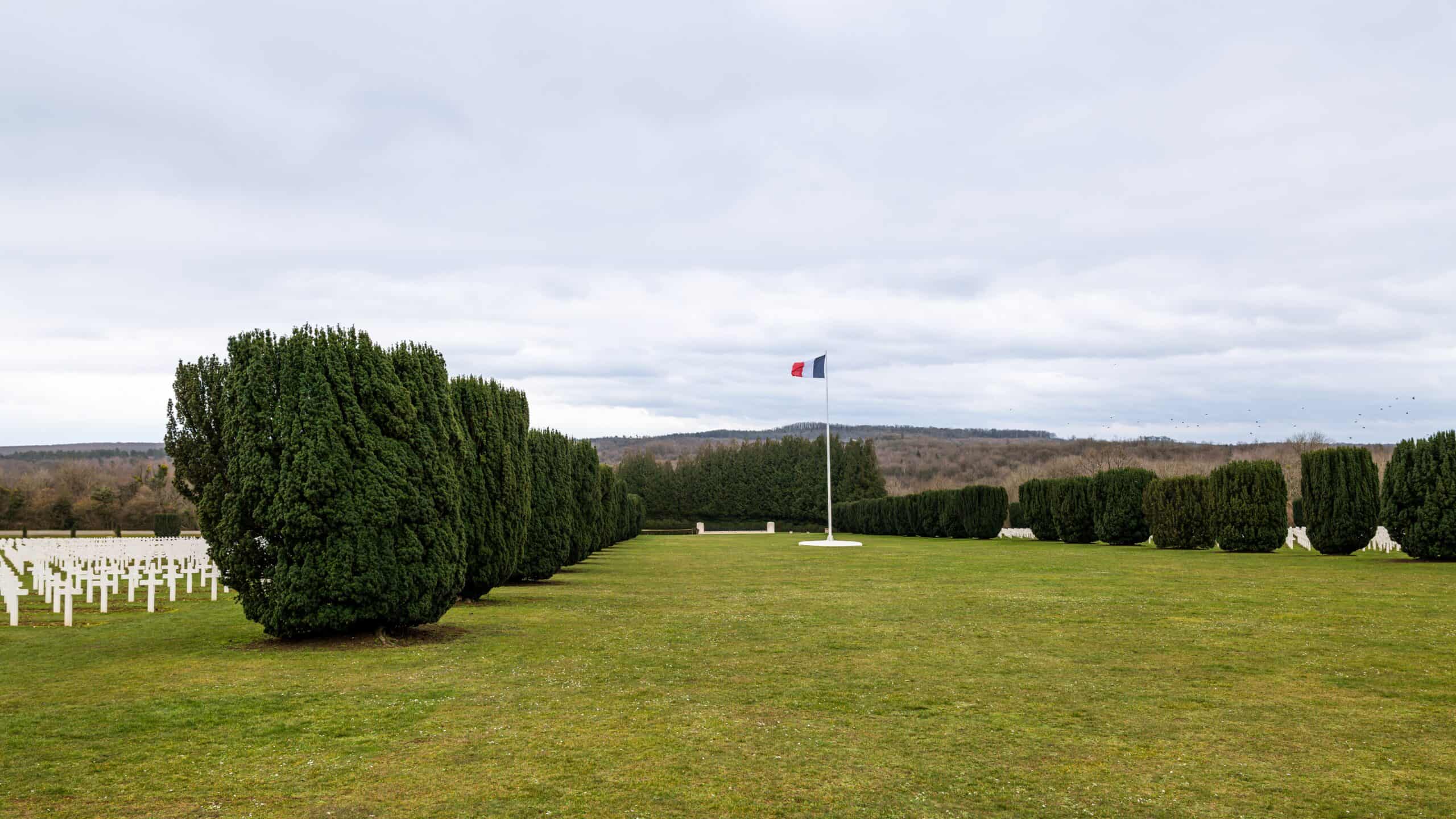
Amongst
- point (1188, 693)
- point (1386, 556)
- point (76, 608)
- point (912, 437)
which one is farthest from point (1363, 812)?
point (912, 437)

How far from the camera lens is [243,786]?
18.1 feet

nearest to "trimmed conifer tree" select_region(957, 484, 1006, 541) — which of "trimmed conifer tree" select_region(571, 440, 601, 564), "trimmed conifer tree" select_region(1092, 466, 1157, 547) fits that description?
"trimmed conifer tree" select_region(1092, 466, 1157, 547)

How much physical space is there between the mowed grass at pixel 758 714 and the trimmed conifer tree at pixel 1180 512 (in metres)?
18.7

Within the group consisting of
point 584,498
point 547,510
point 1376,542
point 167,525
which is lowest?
point 1376,542

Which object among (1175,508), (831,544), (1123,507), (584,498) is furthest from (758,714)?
(831,544)

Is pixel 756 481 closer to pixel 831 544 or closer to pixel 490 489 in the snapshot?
pixel 831 544

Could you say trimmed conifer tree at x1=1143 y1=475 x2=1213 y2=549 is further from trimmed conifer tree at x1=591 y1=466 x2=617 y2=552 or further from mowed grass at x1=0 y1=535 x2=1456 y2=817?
mowed grass at x1=0 y1=535 x2=1456 y2=817

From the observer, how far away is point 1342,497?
27094 millimetres

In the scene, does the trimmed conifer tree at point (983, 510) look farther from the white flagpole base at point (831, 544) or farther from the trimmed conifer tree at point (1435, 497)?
the trimmed conifer tree at point (1435, 497)

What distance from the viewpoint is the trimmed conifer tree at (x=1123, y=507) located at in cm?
3741

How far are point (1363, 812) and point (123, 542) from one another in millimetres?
Result: 28825

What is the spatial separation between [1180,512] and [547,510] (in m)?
22.6

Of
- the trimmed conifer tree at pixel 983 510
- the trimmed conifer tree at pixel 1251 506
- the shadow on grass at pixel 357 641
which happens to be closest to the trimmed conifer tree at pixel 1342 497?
the trimmed conifer tree at pixel 1251 506

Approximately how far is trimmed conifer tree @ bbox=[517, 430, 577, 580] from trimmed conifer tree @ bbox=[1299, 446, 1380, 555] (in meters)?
19.9
